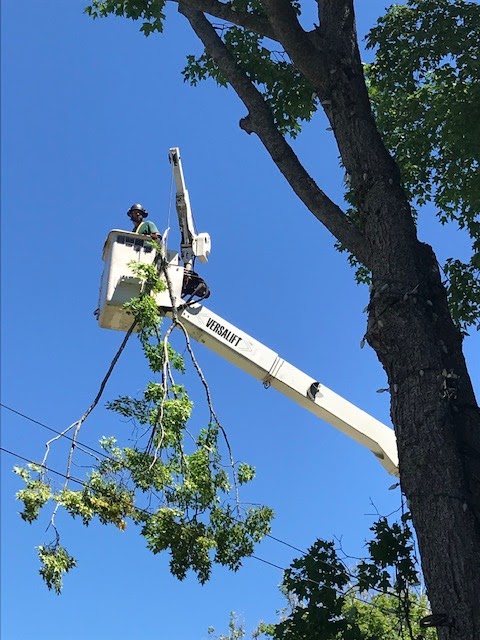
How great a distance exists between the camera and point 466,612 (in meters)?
3.42

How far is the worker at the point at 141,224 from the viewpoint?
27.4 feet

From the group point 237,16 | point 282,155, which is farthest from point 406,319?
point 237,16

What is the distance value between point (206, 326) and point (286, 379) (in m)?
1.19

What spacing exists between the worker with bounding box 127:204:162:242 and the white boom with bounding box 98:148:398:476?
0.27m

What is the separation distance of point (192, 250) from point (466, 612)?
6496mm

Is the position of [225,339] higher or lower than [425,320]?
higher

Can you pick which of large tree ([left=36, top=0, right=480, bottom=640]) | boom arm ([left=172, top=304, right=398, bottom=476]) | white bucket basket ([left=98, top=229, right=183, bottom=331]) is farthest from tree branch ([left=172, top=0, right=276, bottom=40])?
boom arm ([left=172, top=304, right=398, bottom=476])

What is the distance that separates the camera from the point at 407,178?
7.84m

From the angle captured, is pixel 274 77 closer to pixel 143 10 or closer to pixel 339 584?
pixel 143 10

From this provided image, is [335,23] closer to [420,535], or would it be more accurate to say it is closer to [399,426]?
[399,426]

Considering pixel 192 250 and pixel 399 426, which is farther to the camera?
pixel 192 250

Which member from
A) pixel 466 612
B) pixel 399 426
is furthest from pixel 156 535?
pixel 466 612

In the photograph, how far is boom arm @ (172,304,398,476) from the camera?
8672 mm

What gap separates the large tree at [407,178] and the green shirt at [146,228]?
174cm
